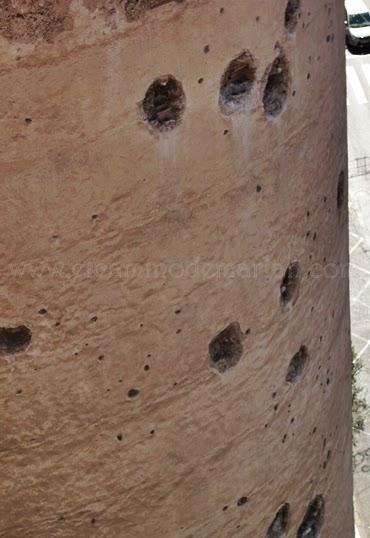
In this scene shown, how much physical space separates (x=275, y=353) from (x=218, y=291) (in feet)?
3.00

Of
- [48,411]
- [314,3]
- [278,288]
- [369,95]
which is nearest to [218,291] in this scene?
[278,288]

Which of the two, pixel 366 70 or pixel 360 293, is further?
pixel 366 70

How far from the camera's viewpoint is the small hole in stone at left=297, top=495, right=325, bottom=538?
354 inches

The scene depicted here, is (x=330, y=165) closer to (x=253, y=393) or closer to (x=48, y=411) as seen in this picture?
(x=253, y=393)

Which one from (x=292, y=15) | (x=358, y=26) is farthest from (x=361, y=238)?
(x=292, y=15)

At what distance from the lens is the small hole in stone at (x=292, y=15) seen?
660 centimetres

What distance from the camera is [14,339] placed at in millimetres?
6414

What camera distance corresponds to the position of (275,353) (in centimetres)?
764

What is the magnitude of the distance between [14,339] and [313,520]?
3.75 m

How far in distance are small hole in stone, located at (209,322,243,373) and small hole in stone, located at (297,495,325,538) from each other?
211cm

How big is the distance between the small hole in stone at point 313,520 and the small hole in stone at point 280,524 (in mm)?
313

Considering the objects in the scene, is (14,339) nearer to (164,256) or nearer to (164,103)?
(164,256)

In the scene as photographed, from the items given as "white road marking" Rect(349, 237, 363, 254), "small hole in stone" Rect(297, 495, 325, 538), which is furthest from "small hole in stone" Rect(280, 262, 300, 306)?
"white road marking" Rect(349, 237, 363, 254)

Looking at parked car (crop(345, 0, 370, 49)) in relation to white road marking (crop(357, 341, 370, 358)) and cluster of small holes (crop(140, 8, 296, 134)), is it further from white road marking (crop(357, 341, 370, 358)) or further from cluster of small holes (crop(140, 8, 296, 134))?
cluster of small holes (crop(140, 8, 296, 134))
